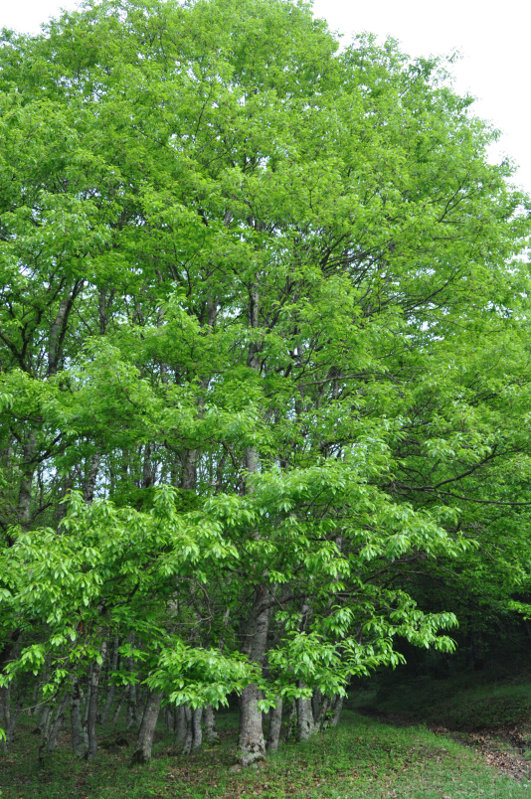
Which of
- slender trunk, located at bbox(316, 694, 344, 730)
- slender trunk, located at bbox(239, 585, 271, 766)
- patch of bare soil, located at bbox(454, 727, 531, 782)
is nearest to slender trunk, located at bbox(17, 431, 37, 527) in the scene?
slender trunk, located at bbox(239, 585, 271, 766)

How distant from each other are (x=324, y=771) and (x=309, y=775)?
76 cm

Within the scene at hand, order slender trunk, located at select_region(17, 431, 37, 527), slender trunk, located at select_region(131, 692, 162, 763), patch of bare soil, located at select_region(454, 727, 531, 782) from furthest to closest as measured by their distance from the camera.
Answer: slender trunk, located at select_region(131, 692, 162, 763) → patch of bare soil, located at select_region(454, 727, 531, 782) → slender trunk, located at select_region(17, 431, 37, 527)

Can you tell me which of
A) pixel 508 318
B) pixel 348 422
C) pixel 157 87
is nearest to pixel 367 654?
pixel 348 422

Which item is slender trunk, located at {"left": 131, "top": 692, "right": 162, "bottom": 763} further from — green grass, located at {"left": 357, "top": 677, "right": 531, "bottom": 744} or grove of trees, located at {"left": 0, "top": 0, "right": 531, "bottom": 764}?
green grass, located at {"left": 357, "top": 677, "right": 531, "bottom": 744}

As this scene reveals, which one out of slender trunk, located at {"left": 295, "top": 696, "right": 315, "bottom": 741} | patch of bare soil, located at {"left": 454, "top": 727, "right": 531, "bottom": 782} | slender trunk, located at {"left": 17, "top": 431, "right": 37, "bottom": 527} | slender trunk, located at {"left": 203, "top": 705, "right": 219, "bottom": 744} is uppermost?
slender trunk, located at {"left": 17, "top": 431, "right": 37, "bottom": 527}

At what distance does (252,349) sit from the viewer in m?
14.4

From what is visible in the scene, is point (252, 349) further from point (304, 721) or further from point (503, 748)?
point (503, 748)

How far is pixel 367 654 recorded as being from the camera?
10.1 meters

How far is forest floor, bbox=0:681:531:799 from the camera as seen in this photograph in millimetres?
12531

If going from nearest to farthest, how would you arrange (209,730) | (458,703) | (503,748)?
(503,748)
(209,730)
(458,703)

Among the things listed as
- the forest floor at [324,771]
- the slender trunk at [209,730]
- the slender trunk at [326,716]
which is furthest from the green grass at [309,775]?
the slender trunk at [209,730]

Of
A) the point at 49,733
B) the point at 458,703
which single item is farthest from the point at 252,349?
the point at 458,703

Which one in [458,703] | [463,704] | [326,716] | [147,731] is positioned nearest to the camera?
[147,731]

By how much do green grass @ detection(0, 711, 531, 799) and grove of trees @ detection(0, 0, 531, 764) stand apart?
127 cm
